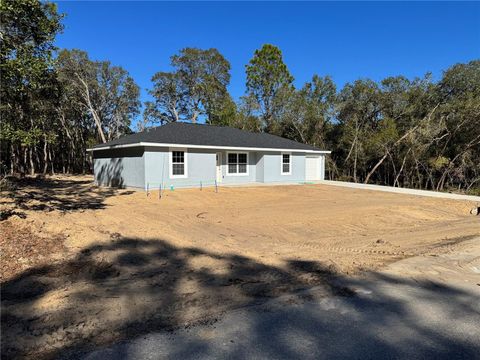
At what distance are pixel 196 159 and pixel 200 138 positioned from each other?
1552 millimetres

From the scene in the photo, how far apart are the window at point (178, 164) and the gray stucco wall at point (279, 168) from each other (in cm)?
531

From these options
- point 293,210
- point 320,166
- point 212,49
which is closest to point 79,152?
point 212,49

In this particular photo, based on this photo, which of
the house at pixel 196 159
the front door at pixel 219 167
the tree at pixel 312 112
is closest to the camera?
the house at pixel 196 159

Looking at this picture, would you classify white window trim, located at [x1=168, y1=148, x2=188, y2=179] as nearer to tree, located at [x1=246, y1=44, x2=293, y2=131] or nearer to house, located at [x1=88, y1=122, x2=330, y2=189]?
house, located at [x1=88, y1=122, x2=330, y2=189]

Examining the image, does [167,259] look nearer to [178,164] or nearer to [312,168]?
[178,164]

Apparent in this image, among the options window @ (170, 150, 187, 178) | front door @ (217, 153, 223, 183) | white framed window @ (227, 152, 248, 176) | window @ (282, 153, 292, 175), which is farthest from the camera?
window @ (282, 153, 292, 175)

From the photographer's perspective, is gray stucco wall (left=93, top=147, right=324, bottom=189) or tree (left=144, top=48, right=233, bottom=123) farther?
tree (left=144, top=48, right=233, bottom=123)

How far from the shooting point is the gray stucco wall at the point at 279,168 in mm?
19250

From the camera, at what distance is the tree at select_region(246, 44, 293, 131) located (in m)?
32.8

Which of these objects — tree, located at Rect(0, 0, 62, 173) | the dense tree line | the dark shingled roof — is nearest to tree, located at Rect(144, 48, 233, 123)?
the dense tree line

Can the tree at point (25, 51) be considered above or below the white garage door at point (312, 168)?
above

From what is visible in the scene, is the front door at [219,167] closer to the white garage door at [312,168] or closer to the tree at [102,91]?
the white garage door at [312,168]

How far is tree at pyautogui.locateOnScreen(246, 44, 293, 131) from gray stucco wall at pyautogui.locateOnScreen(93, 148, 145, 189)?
18302mm

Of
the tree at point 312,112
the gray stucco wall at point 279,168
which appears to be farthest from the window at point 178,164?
the tree at point 312,112
